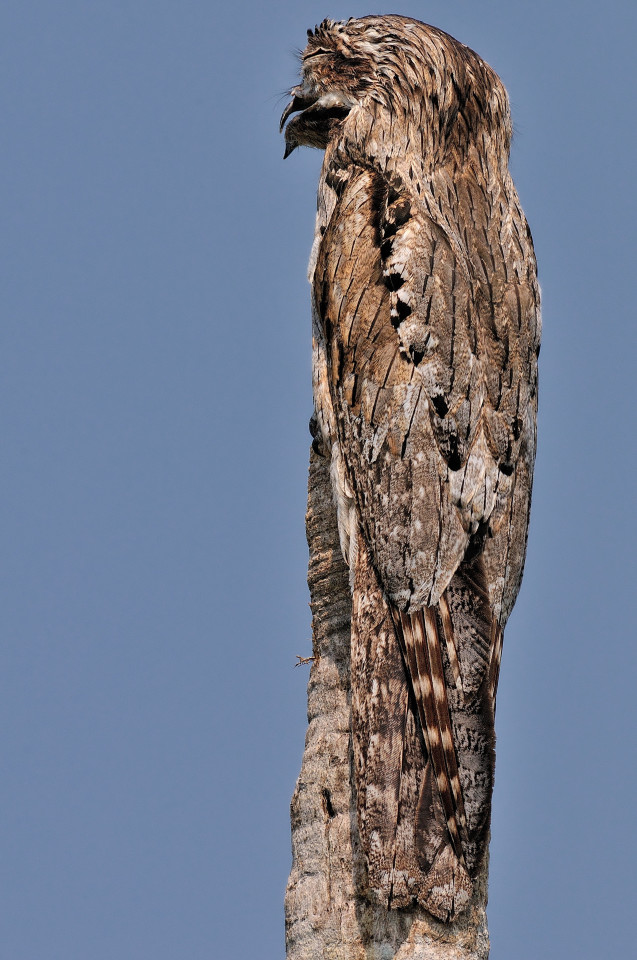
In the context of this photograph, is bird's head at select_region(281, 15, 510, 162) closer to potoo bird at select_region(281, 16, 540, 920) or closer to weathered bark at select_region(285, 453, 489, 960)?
potoo bird at select_region(281, 16, 540, 920)

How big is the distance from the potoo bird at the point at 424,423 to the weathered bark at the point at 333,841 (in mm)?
168

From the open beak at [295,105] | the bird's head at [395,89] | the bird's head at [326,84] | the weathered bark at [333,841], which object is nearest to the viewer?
the weathered bark at [333,841]

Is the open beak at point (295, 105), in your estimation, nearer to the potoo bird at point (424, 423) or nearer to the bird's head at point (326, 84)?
the bird's head at point (326, 84)

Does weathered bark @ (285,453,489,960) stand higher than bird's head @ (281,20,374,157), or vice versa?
bird's head @ (281,20,374,157)

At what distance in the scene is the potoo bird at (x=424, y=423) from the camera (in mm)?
5020

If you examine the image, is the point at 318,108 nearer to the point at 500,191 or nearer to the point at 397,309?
the point at 500,191

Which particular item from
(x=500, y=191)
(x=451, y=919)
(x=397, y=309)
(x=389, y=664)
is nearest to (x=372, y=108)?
(x=500, y=191)

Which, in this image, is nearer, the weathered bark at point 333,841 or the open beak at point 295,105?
the weathered bark at point 333,841

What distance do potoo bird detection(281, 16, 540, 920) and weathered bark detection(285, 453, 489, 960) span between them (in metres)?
0.17

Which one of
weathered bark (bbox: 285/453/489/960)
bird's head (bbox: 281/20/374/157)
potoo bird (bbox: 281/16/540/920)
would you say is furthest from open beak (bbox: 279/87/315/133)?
weathered bark (bbox: 285/453/489/960)

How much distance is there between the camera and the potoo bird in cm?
502

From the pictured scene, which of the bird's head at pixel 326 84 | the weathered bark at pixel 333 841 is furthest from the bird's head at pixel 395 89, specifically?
the weathered bark at pixel 333 841

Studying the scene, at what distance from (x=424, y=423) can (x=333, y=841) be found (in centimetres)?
173

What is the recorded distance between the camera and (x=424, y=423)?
533cm
